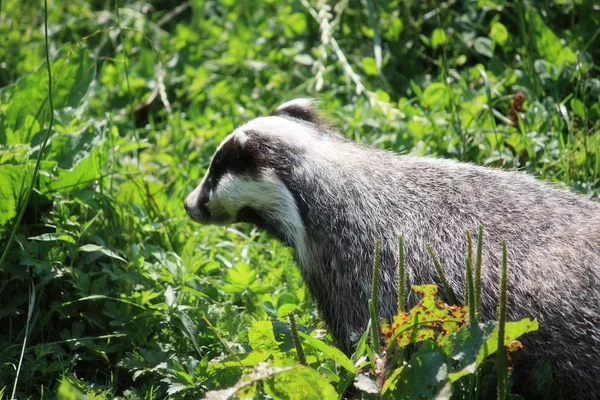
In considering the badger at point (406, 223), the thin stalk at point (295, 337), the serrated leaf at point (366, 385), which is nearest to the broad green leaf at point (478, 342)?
the serrated leaf at point (366, 385)

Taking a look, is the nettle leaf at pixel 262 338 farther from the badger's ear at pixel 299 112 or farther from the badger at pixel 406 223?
the badger's ear at pixel 299 112

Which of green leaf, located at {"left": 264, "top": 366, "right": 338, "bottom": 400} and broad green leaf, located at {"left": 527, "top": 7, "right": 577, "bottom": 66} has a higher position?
broad green leaf, located at {"left": 527, "top": 7, "right": 577, "bottom": 66}

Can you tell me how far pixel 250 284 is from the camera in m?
4.54

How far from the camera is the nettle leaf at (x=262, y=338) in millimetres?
3680

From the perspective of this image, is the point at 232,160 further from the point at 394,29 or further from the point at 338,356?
the point at 394,29

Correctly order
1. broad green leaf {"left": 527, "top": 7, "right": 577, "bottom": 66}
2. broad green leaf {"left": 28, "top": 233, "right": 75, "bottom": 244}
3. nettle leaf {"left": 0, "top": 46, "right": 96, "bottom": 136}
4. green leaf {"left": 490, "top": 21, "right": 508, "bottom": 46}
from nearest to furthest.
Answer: broad green leaf {"left": 28, "top": 233, "right": 75, "bottom": 244} → nettle leaf {"left": 0, "top": 46, "right": 96, "bottom": 136} → broad green leaf {"left": 527, "top": 7, "right": 577, "bottom": 66} → green leaf {"left": 490, "top": 21, "right": 508, "bottom": 46}

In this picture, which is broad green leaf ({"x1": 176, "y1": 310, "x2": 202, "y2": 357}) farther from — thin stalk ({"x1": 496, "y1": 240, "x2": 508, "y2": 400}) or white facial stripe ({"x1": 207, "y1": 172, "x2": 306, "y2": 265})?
thin stalk ({"x1": 496, "y1": 240, "x2": 508, "y2": 400})

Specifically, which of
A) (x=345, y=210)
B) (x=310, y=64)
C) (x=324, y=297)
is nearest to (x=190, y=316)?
(x=324, y=297)

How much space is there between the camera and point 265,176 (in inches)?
160

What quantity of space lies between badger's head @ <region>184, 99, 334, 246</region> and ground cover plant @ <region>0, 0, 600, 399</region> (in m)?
0.39

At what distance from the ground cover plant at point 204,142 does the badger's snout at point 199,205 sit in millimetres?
207

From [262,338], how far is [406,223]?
0.87m

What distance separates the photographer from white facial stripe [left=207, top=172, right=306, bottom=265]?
159 inches

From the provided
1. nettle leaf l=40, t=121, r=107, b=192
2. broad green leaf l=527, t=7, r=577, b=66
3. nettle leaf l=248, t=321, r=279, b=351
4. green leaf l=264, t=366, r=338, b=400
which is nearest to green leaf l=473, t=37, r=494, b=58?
broad green leaf l=527, t=7, r=577, b=66
